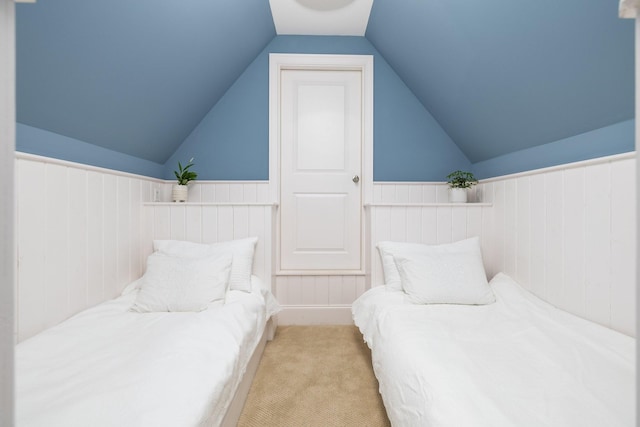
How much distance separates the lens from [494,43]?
158cm

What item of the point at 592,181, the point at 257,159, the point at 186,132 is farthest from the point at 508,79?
the point at 186,132

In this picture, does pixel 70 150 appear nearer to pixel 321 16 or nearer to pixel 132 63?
pixel 132 63

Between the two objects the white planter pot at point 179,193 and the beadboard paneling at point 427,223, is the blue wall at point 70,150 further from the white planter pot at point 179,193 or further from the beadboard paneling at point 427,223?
the beadboard paneling at point 427,223

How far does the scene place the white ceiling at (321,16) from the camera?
2.20 m

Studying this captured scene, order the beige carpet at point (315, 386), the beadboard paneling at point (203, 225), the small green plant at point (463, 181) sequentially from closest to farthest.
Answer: the beige carpet at point (315, 386)
the beadboard paneling at point (203, 225)
the small green plant at point (463, 181)

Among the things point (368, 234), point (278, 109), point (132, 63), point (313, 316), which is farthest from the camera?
point (278, 109)

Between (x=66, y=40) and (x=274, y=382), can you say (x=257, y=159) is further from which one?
(x=274, y=382)

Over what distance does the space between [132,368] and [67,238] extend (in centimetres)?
89

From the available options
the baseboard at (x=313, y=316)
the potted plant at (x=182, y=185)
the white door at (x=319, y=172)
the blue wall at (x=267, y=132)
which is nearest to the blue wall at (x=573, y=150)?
the blue wall at (x=267, y=132)

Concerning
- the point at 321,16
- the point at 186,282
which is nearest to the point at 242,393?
the point at 186,282

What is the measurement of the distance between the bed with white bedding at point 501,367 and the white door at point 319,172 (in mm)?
1113

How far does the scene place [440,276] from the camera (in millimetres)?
1716

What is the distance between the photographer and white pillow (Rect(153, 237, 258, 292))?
1864 millimetres

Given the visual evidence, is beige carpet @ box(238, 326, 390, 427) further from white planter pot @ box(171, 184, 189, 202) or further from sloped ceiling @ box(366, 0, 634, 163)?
sloped ceiling @ box(366, 0, 634, 163)
